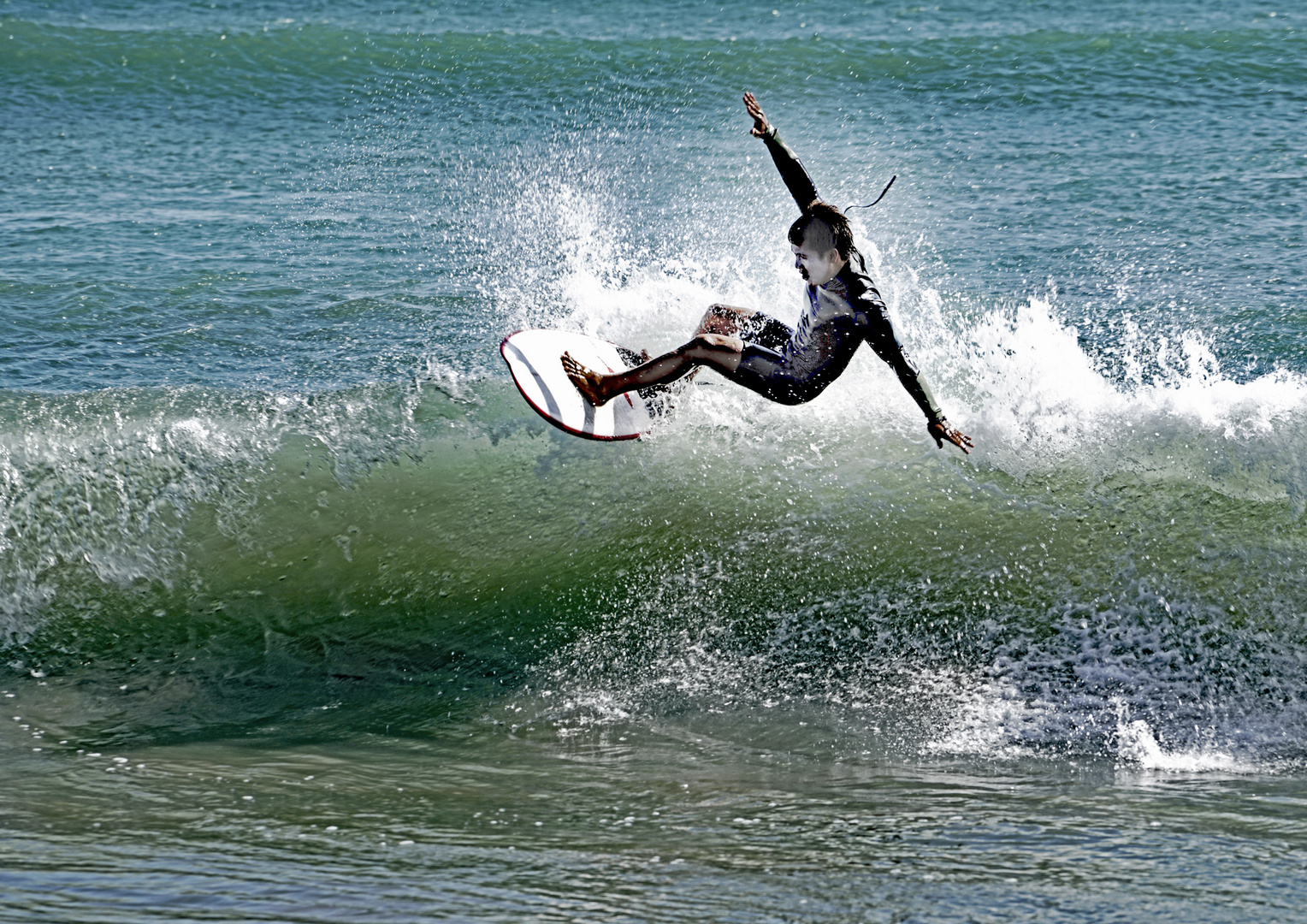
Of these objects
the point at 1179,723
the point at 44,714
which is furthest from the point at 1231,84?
the point at 44,714

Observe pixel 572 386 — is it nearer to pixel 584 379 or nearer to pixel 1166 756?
pixel 584 379

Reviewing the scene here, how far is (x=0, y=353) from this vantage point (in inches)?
353

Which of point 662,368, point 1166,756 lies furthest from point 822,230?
point 1166,756

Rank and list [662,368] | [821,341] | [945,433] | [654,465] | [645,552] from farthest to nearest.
Answer: 1. [654,465]
2. [645,552]
3. [662,368]
4. [821,341]
5. [945,433]

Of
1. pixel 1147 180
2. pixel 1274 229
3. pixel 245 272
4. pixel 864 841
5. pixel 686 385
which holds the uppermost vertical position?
pixel 1147 180

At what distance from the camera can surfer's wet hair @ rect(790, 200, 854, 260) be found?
537cm

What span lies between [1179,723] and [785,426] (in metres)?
2.72

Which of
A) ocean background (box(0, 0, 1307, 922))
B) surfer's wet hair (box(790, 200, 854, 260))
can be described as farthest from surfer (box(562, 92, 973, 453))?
ocean background (box(0, 0, 1307, 922))

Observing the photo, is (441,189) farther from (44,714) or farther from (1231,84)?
(1231,84)

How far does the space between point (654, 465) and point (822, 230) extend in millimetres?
2232

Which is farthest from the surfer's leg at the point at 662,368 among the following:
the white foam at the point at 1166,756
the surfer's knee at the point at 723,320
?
the white foam at the point at 1166,756

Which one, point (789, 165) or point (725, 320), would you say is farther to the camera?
point (725, 320)

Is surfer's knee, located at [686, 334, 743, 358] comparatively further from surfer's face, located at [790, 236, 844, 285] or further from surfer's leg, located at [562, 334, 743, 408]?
surfer's face, located at [790, 236, 844, 285]

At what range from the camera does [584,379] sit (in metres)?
6.28
